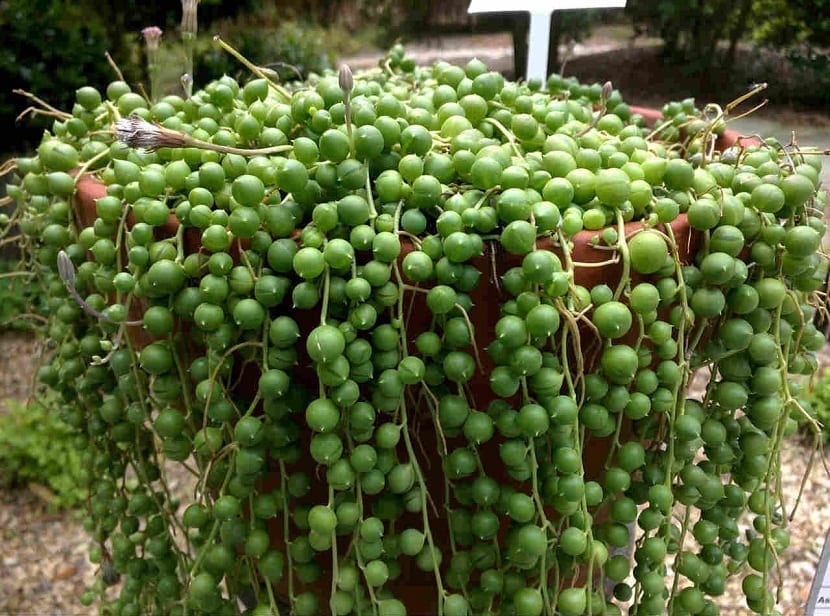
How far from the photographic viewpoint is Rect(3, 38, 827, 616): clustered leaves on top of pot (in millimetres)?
485

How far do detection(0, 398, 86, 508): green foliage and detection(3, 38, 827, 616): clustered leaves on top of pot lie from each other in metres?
0.98

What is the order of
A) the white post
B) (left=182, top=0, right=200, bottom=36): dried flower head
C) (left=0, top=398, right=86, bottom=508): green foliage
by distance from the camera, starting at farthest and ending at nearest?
(left=0, top=398, right=86, bottom=508): green foliage → the white post → (left=182, top=0, right=200, bottom=36): dried flower head

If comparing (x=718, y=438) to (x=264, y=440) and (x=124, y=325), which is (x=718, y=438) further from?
(x=124, y=325)

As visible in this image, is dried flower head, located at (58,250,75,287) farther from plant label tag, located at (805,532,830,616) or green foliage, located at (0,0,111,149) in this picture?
green foliage, located at (0,0,111,149)

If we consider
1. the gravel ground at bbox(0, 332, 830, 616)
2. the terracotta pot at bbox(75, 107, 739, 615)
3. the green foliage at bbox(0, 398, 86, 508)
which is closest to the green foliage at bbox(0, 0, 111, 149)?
the green foliage at bbox(0, 398, 86, 508)

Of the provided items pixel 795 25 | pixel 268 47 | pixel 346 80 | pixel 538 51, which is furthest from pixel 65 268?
pixel 268 47

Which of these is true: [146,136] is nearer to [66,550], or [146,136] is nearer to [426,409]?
[426,409]

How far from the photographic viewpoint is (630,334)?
21.1 inches

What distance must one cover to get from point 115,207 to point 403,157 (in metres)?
0.22

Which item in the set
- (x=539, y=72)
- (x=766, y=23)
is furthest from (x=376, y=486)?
(x=766, y=23)

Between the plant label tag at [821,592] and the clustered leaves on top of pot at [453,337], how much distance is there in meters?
0.09

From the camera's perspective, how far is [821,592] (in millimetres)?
688

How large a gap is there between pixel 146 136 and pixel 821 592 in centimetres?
69

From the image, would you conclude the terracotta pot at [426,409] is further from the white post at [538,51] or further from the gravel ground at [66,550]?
the gravel ground at [66,550]
